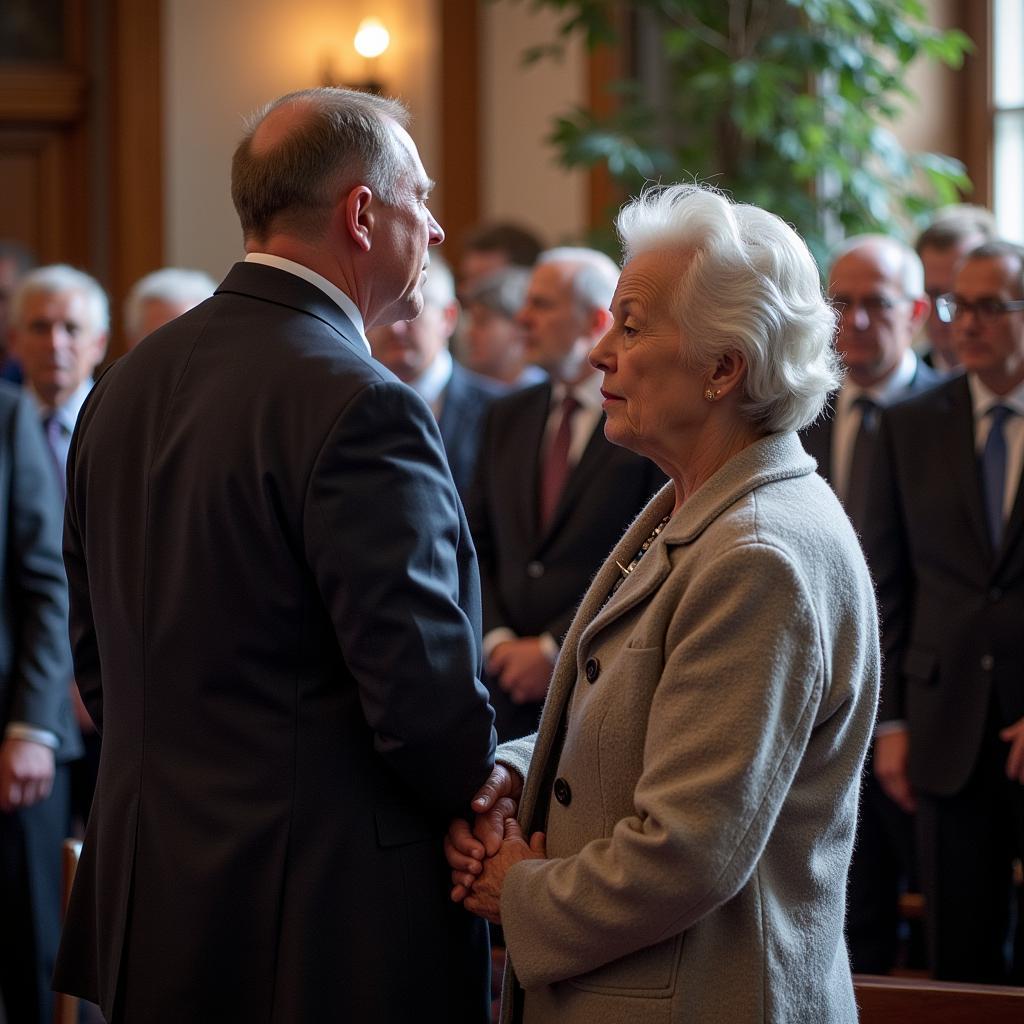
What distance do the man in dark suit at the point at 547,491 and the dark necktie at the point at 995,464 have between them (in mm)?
735

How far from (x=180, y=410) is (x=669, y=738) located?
79 centimetres

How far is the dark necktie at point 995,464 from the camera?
336 centimetres

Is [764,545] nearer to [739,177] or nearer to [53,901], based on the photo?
[53,901]

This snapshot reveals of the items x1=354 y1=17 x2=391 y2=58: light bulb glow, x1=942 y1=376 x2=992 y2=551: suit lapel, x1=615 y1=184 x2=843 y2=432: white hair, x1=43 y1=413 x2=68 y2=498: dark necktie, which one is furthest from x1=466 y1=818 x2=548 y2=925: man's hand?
x1=354 y1=17 x2=391 y2=58: light bulb glow

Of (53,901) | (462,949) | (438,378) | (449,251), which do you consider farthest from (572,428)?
(449,251)

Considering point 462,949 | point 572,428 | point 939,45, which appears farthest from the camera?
point 939,45

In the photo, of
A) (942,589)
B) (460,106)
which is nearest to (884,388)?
(942,589)

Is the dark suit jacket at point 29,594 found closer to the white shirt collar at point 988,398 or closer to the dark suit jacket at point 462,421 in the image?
the dark suit jacket at point 462,421

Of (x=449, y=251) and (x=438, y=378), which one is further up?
(x=449, y=251)

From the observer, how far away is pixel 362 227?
6.77 feet

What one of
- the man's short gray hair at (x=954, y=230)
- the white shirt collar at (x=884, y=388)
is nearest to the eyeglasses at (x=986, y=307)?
the white shirt collar at (x=884, y=388)

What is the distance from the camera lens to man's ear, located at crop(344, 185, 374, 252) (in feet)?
6.71

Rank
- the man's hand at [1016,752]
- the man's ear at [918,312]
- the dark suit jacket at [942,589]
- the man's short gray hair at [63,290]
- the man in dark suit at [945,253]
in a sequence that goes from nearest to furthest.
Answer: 1. the man's hand at [1016,752]
2. the dark suit jacket at [942,589]
3. the man's ear at [918,312]
4. the man in dark suit at [945,253]
5. the man's short gray hair at [63,290]

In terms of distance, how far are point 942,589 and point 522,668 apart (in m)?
0.98
